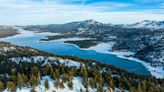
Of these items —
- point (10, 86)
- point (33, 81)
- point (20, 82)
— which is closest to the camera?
point (10, 86)

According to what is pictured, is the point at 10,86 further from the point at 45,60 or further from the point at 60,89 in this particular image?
the point at 45,60

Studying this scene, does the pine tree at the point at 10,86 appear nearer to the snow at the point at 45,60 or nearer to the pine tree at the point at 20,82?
the pine tree at the point at 20,82

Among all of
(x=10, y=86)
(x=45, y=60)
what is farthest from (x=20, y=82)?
(x=45, y=60)

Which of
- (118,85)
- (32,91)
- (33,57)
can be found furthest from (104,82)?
(33,57)

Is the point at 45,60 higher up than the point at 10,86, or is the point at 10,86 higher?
the point at 10,86

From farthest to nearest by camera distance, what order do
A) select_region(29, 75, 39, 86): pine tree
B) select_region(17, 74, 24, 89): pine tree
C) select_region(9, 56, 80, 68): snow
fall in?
1. select_region(9, 56, 80, 68): snow
2. select_region(29, 75, 39, 86): pine tree
3. select_region(17, 74, 24, 89): pine tree

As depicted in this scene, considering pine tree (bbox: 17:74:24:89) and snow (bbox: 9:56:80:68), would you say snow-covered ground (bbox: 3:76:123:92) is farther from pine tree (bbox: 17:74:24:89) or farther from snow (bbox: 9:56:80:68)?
snow (bbox: 9:56:80:68)

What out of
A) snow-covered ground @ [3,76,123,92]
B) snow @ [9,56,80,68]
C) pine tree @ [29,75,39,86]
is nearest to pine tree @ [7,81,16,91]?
snow-covered ground @ [3,76,123,92]

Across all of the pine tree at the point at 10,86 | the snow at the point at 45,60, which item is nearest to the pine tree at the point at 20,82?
the pine tree at the point at 10,86

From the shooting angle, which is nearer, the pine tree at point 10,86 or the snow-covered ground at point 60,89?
the pine tree at point 10,86

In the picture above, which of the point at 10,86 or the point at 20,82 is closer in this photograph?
the point at 10,86

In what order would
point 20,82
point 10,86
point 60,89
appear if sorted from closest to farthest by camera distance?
1. point 10,86
2. point 20,82
3. point 60,89

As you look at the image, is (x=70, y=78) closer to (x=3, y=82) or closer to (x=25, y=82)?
(x=25, y=82)

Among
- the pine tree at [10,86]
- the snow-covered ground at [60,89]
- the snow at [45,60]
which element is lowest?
the snow at [45,60]
